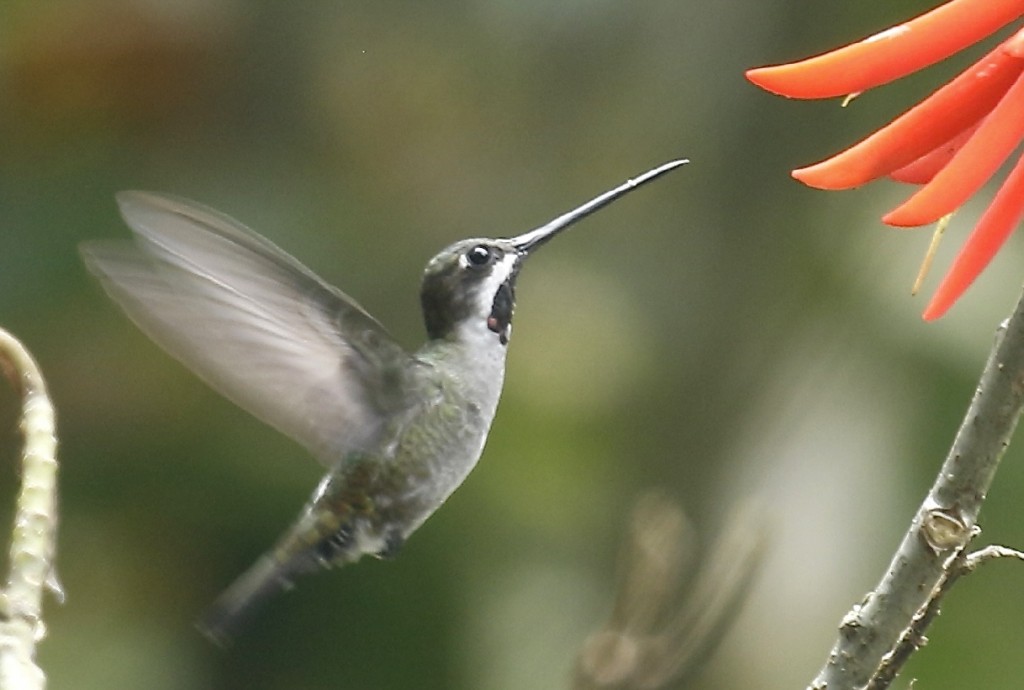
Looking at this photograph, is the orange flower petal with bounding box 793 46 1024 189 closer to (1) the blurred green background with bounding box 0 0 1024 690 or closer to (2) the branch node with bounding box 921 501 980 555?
(2) the branch node with bounding box 921 501 980 555

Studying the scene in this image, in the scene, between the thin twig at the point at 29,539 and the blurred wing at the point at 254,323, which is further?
the blurred wing at the point at 254,323

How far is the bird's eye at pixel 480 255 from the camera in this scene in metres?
1.13

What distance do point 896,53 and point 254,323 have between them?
0.54 metres

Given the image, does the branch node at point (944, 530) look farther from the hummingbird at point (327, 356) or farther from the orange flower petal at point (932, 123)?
the hummingbird at point (327, 356)

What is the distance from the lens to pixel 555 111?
228cm

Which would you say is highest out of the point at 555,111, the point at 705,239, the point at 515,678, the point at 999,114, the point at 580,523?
the point at 999,114

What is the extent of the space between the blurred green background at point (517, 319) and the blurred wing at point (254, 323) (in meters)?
0.89

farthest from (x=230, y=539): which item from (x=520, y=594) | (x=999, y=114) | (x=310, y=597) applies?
(x=999, y=114)

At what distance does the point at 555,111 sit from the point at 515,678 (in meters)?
0.92

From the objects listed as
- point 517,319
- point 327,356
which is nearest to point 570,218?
point 327,356

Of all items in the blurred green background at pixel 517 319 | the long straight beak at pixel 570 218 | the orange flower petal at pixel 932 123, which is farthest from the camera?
the blurred green background at pixel 517 319

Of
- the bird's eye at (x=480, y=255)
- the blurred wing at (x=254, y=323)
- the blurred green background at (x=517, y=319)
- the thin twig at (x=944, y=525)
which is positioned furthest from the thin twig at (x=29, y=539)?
the blurred green background at (x=517, y=319)

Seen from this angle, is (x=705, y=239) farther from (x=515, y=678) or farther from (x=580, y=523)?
(x=515, y=678)

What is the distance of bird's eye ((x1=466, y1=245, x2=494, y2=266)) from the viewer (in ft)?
3.70
